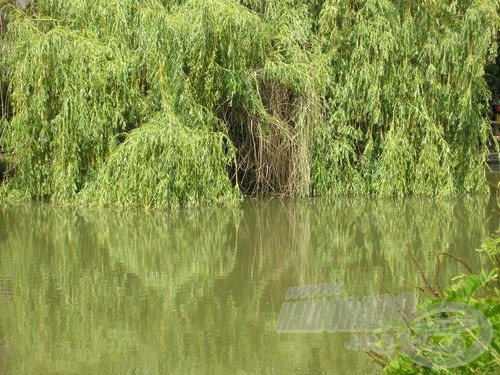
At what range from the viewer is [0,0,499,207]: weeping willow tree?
10.4 m

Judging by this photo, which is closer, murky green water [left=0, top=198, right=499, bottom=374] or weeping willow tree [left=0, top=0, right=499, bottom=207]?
murky green water [left=0, top=198, right=499, bottom=374]

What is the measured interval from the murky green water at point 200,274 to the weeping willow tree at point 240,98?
0.49m

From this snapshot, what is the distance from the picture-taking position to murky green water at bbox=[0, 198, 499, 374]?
465 centimetres

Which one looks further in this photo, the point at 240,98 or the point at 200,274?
the point at 240,98

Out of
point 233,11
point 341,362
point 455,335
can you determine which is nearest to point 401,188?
point 233,11

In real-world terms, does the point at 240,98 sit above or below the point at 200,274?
above

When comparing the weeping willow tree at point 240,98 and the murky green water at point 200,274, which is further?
the weeping willow tree at point 240,98

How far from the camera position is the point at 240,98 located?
36.7ft

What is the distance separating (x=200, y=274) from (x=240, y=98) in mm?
4675

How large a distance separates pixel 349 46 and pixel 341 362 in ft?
25.2

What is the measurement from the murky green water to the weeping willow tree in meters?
0.49

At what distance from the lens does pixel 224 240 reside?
8.48 m

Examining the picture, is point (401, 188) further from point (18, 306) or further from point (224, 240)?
point (18, 306)

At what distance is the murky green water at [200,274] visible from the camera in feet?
15.3
